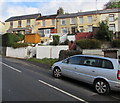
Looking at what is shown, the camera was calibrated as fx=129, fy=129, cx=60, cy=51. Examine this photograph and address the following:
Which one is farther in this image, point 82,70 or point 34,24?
point 34,24

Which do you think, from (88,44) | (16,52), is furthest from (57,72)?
(16,52)

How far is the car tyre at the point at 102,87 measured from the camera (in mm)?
5649

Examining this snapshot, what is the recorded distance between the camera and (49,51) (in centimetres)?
1692

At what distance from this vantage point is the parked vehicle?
5.49 m

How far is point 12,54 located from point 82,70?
16.6 m

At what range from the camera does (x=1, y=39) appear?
24.2 m

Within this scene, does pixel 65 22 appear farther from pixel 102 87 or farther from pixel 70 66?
pixel 102 87

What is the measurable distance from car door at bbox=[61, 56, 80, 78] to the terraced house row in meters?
26.8

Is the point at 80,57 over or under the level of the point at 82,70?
over

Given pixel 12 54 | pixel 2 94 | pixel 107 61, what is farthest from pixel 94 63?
pixel 12 54

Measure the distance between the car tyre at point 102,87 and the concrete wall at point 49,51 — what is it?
10.8m

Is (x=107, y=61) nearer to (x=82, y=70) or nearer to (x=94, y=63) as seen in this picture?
(x=94, y=63)

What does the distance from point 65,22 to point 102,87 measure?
31.6 metres

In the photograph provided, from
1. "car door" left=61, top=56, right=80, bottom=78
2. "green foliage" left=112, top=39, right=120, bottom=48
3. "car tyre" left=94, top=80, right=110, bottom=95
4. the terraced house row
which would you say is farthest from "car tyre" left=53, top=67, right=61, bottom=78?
the terraced house row
